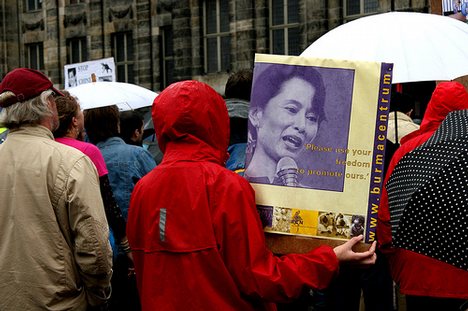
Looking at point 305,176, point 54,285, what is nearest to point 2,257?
point 54,285

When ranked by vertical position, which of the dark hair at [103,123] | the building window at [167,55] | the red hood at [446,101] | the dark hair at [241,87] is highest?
the building window at [167,55]

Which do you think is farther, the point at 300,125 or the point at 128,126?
the point at 128,126

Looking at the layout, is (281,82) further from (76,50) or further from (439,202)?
(76,50)

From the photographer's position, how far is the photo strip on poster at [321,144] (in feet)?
9.84

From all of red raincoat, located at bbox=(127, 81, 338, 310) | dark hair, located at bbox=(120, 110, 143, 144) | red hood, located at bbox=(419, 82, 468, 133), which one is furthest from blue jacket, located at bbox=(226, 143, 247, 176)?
dark hair, located at bbox=(120, 110, 143, 144)

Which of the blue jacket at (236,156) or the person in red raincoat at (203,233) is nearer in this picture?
the person in red raincoat at (203,233)

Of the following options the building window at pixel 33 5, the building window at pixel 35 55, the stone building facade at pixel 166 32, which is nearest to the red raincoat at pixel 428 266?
the stone building facade at pixel 166 32

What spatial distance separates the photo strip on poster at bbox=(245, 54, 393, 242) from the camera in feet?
9.84

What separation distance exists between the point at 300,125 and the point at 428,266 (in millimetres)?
1371

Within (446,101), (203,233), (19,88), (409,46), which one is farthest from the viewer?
(409,46)

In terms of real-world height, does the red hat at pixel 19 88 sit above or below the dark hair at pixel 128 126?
above

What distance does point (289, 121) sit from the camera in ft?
10.1

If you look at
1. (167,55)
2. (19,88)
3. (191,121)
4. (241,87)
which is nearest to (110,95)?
(241,87)

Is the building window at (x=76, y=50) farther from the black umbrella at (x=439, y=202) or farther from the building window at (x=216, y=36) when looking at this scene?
the black umbrella at (x=439, y=202)
